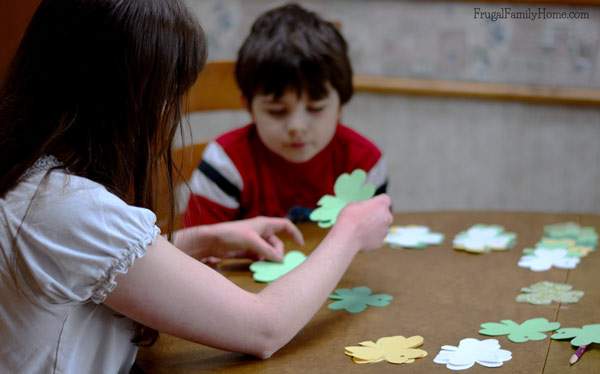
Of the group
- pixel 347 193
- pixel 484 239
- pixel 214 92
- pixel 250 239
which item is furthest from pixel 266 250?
pixel 214 92

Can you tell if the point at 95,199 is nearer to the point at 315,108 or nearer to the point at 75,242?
the point at 75,242

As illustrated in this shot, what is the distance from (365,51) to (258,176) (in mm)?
1106

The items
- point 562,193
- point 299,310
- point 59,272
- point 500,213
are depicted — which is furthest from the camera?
point 562,193

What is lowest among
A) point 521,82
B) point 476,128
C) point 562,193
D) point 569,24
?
point 562,193

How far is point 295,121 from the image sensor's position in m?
1.63

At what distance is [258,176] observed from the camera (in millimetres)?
1761

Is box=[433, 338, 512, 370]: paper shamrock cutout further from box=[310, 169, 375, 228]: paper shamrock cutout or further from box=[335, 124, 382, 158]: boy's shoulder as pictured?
box=[335, 124, 382, 158]: boy's shoulder

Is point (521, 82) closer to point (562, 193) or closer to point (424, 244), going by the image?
point (562, 193)

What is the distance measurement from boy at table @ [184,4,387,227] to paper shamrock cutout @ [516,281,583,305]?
0.55 metres

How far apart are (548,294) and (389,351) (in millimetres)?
316

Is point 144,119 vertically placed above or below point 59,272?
above

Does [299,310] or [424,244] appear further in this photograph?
[424,244]

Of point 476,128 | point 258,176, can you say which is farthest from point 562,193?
point 258,176
